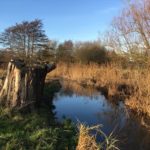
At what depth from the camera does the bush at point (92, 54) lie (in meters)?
31.3

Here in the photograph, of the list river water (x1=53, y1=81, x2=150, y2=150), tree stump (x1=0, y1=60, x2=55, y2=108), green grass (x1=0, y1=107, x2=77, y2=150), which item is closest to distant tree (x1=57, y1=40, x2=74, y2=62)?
river water (x1=53, y1=81, x2=150, y2=150)

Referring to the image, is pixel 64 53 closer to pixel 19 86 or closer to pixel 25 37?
pixel 25 37

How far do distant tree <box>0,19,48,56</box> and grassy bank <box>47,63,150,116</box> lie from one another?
726 cm

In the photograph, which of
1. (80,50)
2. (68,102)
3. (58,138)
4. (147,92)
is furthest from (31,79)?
(80,50)

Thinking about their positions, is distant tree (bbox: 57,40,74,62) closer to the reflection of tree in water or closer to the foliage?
the foliage

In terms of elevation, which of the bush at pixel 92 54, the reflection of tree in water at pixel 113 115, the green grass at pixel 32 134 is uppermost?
the bush at pixel 92 54

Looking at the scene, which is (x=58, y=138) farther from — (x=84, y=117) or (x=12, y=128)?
(x=84, y=117)

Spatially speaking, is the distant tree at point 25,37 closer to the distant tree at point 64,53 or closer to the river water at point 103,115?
the distant tree at point 64,53

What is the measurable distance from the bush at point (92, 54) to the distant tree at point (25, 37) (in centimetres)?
528

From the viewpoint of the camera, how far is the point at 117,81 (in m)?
18.4

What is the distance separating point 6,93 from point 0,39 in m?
28.5

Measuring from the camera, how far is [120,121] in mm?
10773

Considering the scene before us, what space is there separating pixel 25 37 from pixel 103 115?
26.2 m

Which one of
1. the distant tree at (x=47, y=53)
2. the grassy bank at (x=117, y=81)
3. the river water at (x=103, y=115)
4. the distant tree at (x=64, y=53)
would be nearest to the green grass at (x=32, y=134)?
the river water at (x=103, y=115)
